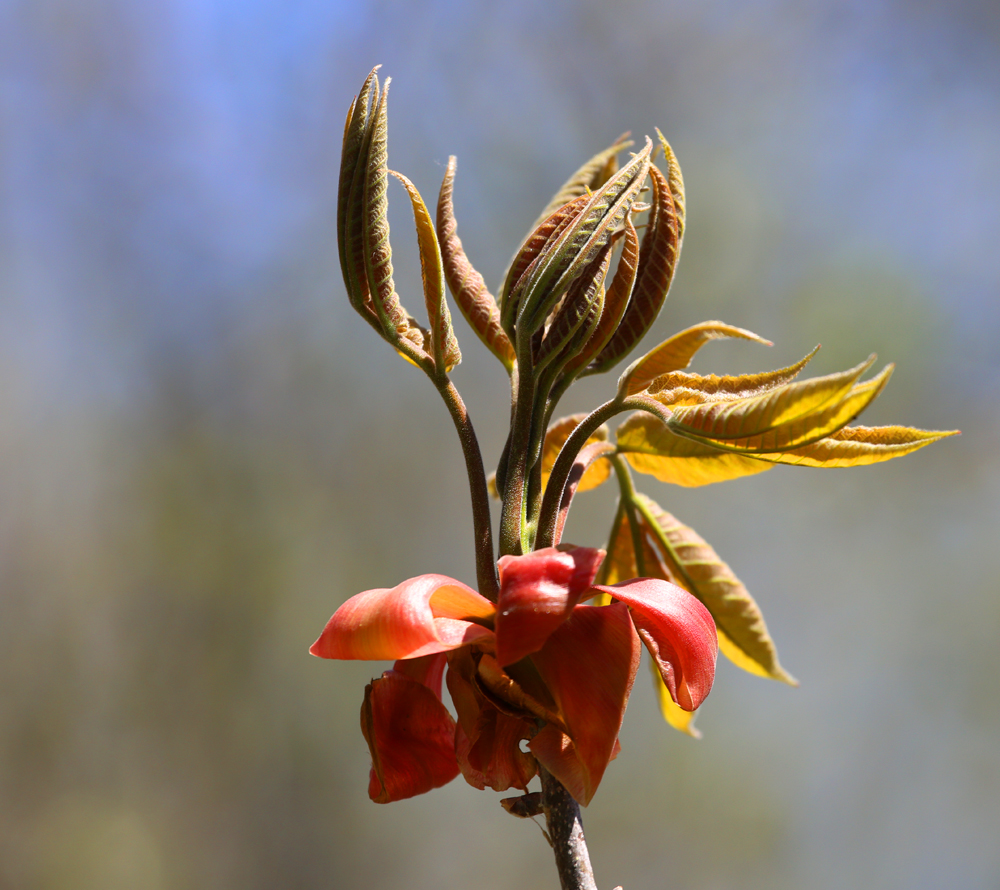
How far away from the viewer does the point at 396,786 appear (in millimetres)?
334

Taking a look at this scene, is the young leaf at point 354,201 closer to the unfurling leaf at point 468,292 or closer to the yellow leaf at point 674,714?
the unfurling leaf at point 468,292

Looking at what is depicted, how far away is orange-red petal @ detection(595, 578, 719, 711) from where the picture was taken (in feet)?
0.98

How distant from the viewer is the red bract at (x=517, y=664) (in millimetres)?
281

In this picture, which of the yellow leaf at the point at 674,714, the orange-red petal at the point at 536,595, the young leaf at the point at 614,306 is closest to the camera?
the orange-red petal at the point at 536,595

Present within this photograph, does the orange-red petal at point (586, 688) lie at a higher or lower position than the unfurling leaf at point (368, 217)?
Answer: lower

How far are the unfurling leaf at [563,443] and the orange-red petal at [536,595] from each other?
17cm

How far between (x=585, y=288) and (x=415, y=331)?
11 centimetres

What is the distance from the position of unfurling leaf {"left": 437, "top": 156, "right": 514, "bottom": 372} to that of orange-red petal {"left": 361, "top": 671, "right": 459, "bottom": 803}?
19 cm

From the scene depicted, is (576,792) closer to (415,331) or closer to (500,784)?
(500,784)

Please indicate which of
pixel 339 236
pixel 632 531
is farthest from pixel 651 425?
pixel 339 236

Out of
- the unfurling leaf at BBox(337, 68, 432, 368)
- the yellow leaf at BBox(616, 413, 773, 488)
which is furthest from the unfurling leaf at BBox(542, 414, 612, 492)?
the unfurling leaf at BBox(337, 68, 432, 368)

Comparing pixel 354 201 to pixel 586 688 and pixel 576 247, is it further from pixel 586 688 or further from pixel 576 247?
pixel 586 688

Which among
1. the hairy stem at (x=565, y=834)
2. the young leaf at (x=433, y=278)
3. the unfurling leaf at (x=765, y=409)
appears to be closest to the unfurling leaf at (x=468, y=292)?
the young leaf at (x=433, y=278)

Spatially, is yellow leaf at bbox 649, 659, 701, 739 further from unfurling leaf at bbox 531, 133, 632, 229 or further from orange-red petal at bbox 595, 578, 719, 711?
unfurling leaf at bbox 531, 133, 632, 229
